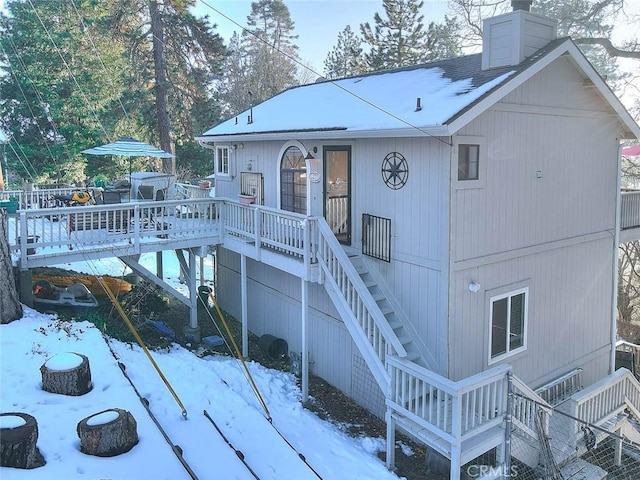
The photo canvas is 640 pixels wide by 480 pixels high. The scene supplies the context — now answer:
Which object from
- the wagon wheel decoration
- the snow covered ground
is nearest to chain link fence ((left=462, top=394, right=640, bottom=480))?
the snow covered ground

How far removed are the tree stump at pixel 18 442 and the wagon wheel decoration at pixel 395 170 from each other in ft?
20.5

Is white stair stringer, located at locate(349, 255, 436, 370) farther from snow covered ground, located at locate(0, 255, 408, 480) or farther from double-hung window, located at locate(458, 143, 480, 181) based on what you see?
double-hung window, located at locate(458, 143, 480, 181)

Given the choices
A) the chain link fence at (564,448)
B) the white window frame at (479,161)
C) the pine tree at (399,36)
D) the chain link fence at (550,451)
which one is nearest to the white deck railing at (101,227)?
the white window frame at (479,161)

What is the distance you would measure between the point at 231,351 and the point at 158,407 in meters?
4.47

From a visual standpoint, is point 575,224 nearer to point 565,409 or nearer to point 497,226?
point 497,226

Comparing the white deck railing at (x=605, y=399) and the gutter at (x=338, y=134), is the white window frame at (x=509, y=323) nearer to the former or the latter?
the white deck railing at (x=605, y=399)

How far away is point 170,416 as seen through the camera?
24.6 ft

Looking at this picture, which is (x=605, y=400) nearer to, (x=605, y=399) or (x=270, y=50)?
(x=605, y=399)

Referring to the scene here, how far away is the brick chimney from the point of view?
28.4 ft

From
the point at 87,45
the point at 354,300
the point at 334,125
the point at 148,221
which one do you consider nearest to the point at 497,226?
the point at 354,300

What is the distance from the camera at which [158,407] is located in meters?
7.65

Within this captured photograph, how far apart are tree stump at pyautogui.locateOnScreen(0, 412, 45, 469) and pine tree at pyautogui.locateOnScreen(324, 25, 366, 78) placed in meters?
34.6

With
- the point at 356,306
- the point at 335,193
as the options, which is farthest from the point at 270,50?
the point at 356,306

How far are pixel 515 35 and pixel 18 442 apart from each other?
905 centimetres
